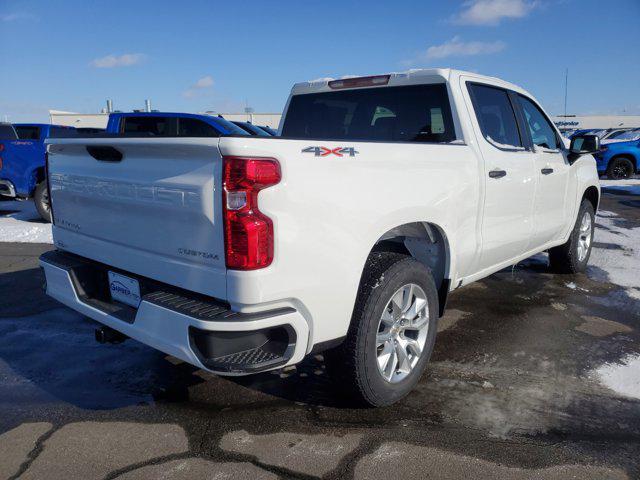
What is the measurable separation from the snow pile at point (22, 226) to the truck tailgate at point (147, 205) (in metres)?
5.19

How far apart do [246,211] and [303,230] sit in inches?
11.0

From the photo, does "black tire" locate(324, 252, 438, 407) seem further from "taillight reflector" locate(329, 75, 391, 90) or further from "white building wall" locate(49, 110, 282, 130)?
"white building wall" locate(49, 110, 282, 130)

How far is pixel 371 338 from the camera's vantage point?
104 inches

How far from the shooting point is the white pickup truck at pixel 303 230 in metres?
2.15

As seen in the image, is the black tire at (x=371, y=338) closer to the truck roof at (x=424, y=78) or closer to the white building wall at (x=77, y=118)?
the truck roof at (x=424, y=78)

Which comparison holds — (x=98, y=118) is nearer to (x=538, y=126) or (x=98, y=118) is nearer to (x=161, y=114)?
(x=161, y=114)

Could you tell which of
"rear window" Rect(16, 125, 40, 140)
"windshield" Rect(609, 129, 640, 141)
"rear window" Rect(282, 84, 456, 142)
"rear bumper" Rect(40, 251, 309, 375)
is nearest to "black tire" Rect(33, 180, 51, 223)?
"rear window" Rect(16, 125, 40, 140)

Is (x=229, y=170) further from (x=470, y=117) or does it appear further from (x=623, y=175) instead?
(x=623, y=175)

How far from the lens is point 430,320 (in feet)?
10.2

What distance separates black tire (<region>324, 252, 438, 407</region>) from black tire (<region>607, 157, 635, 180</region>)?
16.5 meters

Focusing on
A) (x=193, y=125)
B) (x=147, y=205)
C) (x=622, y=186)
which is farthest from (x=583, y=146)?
(x=622, y=186)

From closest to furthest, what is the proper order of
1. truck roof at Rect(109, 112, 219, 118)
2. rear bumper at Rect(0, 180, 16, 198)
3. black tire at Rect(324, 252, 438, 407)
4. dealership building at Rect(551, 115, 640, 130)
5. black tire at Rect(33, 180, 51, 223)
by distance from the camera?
black tire at Rect(324, 252, 438, 407) < truck roof at Rect(109, 112, 219, 118) < black tire at Rect(33, 180, 51, 223) < rear bumper at Rect(0, 180, 16, 198) < dealership building at Rect(551, 115, 640, 130)

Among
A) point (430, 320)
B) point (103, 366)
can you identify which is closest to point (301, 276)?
point (430, 320)

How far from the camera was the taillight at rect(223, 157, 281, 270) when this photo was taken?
2.08 metres
